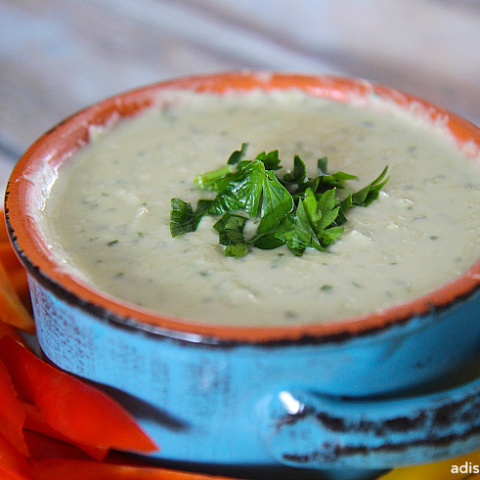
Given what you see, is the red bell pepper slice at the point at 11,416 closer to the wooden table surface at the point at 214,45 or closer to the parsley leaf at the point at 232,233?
the parsley leaf at the point at 232,233

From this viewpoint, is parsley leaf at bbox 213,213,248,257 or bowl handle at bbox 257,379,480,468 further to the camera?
parsley leaf at bbox 213,213,248,257

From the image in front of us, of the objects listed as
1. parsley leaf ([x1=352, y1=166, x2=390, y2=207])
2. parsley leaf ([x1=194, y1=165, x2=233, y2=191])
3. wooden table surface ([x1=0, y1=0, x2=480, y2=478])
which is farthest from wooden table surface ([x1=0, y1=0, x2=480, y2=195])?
parsley leaf ([x1=352, y1=166, x2=390, y2=207])

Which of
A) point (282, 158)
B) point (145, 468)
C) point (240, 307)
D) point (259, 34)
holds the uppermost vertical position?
point (259, 34)

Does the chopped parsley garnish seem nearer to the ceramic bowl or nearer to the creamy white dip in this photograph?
the creamy white dip

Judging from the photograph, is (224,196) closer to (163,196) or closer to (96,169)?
(163,196)

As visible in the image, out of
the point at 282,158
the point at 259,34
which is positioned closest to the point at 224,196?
the point at 282,158

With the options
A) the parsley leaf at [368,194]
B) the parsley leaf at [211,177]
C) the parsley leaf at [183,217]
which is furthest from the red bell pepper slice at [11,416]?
the parsley leaf at [368,194]

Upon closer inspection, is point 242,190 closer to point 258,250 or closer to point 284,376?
point 258,250

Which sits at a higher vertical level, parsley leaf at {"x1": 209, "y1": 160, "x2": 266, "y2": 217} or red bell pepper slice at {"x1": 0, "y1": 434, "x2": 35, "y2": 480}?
parsley leaf at {"x1": 209, "y1": 160, "x2": 266, "y2": 217}
